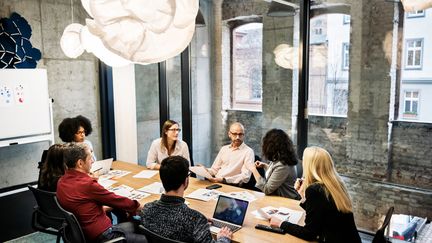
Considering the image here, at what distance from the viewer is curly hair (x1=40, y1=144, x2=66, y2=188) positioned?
2.96m

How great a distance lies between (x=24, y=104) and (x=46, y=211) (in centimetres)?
175

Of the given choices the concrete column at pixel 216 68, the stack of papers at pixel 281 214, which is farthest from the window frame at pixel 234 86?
the stack of papers at pixel 281 214

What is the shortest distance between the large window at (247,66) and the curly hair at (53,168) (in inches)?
126

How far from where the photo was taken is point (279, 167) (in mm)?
3113

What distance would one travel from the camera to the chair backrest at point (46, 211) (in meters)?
2.85

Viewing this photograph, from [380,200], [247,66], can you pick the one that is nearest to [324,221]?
[380,200]

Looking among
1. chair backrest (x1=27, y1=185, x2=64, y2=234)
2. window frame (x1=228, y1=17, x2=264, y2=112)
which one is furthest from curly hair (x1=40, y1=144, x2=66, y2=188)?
window frame (x1=228, y1=17, x2=264, y2=112)

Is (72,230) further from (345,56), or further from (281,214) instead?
(345,56)

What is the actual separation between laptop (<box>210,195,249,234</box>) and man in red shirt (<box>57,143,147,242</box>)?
0.61m

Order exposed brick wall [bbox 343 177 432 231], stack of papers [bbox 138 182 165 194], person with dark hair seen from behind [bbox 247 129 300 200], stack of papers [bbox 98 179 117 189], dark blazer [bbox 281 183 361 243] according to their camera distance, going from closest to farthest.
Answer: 1. dark blazer [bbox 281 183 361 243]
2. person with dark hair seen from behind [bbox 247 129 300 200]
3. stack of papers [bbox 138 182 165 194]
4. stack of papers [bbox 98 179 117 189]
5. exposed brick wall [bbox 343 177 432 231]

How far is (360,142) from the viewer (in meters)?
4.45

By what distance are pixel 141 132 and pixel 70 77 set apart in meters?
1.41

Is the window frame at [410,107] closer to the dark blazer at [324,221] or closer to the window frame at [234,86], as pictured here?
the window frame at [234,86]

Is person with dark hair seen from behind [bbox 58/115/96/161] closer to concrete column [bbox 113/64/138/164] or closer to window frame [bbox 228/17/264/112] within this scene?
concrete column [bbox 113/64/138/164]
